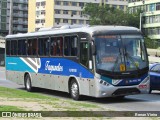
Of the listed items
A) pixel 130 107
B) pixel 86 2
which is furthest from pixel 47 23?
pixel 130 107

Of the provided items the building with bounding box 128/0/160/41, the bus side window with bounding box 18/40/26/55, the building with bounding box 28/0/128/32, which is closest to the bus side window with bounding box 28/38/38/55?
the bus side window with bounding box 18/40/26/55

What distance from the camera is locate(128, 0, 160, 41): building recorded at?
358 feet

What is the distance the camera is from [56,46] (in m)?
19.6

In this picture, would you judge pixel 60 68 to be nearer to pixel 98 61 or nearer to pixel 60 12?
pixel 98 61

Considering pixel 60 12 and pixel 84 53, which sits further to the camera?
pixel 60 12

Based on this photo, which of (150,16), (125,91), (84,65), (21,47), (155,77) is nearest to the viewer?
(125,91)

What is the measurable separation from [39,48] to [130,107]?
7251mm

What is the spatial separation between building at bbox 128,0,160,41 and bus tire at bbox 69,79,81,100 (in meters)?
92.2

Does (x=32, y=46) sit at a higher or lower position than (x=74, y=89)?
higher

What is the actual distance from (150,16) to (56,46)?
311 ft

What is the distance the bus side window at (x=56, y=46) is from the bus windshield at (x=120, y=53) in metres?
2.75

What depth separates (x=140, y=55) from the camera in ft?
56.7

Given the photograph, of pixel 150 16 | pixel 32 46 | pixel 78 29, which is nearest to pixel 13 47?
pixel 32 46

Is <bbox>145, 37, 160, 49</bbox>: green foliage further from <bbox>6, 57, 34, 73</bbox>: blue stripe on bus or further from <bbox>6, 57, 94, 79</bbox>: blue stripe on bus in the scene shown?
<bbox>6, 57, 94, 79</bbox>: blue stripe on bus
